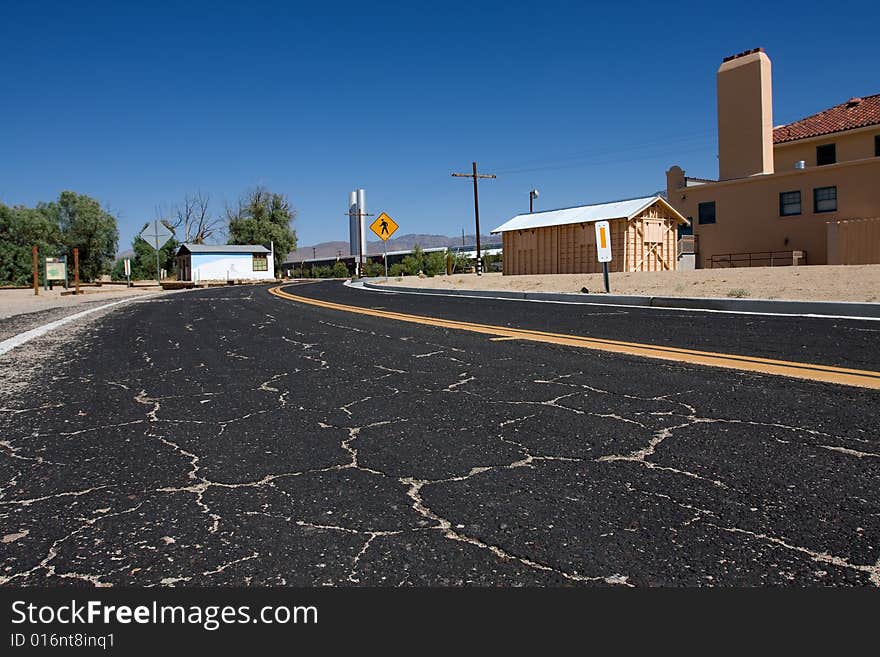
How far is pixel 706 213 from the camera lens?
3419cm

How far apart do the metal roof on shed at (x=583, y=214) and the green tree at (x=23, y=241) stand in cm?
3722

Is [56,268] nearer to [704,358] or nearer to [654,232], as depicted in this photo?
[654,232]

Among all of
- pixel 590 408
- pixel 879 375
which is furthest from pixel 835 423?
pixel 879 375

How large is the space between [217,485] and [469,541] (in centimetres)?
136

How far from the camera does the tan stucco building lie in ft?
92.3

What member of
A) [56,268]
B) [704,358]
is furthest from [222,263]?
[704,358]

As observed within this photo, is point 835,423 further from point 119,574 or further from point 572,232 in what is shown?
point 572,232

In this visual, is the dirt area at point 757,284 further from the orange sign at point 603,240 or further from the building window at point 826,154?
the building window at point 826,154

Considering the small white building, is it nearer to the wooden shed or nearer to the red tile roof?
the wooden shed

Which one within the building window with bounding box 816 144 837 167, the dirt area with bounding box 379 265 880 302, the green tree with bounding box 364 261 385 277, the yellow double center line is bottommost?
the yellow double center line

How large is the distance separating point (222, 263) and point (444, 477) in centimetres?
7032

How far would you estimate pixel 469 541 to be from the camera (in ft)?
8.04

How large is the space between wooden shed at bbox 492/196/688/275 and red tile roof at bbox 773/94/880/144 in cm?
966

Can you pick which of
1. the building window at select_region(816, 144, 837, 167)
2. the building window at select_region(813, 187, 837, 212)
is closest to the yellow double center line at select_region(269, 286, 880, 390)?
the building window at select_region(813, 187, 837, 212)
